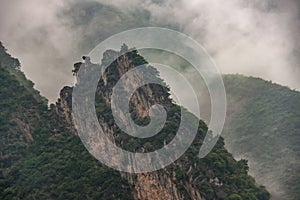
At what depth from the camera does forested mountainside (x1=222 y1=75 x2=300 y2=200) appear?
84.8 meters

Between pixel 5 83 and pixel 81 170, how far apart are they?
27123 millimetres

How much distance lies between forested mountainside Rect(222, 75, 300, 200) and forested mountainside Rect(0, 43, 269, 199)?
10.4 metres

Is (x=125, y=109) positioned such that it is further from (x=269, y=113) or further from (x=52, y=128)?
(x=269, y=113)

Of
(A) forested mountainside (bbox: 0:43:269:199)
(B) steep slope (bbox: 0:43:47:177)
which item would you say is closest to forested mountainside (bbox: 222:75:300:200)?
(A) forested mountainside (bbox: 0:43:269:199)

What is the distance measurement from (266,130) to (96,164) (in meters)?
43.1

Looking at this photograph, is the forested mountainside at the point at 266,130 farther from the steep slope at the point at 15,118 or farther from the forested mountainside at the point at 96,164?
the steep slope at the point at 15,118

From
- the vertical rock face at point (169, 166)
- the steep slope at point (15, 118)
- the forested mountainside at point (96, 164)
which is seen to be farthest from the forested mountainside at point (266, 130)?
the steep slope at point (15, 118)

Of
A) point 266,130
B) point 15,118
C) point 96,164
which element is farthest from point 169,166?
point 266,130

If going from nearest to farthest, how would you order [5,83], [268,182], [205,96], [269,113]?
[268,182] → [5,83] → [205,96] → [269,113]

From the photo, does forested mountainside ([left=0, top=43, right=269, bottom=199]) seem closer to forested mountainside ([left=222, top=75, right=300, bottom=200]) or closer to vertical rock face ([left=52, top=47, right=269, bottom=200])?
vertical rock face ([left=52, top=47, right=269, bottom=200])

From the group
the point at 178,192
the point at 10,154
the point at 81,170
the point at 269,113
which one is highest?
the point at 269,113

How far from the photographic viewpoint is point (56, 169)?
71.9 meters

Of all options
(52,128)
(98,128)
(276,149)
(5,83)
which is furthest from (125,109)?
(276,149)

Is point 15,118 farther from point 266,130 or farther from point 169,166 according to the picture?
point 266,130
